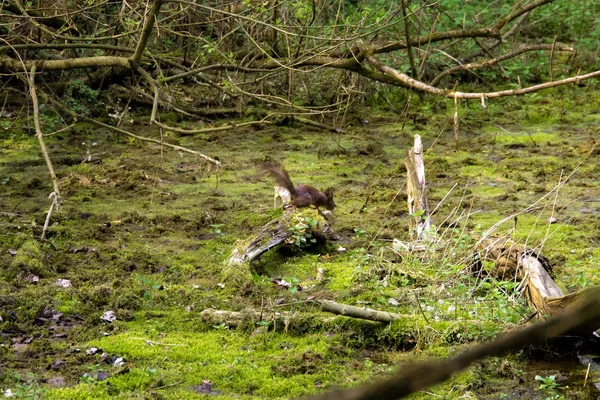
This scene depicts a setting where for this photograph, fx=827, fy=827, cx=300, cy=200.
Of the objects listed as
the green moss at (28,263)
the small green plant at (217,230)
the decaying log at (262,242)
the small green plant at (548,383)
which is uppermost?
the small green plant at (548,383)

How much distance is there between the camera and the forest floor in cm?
436

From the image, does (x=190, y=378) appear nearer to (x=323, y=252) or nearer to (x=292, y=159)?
(x=323, y=252)

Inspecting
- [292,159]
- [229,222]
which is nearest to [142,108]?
[292,159]

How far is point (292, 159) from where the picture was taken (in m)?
9.66

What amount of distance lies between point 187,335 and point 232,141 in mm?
5764

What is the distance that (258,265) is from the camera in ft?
20.6

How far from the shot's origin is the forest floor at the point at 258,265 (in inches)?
172

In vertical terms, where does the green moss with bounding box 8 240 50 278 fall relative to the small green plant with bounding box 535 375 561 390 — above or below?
below

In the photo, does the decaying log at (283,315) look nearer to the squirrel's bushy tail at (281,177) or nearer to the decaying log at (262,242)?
the decaying log at (262,242)

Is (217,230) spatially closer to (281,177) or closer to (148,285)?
(281,177)

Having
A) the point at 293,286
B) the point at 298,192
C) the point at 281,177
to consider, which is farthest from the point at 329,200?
the point at 293,286

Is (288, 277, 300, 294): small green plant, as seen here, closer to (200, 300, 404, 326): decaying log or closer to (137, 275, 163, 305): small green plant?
(200, 300, 404, 326): decaying log

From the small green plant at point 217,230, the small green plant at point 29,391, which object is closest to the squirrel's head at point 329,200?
the small green plant at point 217,230

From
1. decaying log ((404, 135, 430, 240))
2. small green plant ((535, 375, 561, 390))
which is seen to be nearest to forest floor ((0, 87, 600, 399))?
small green plant ((535, 375, 561, 390))
